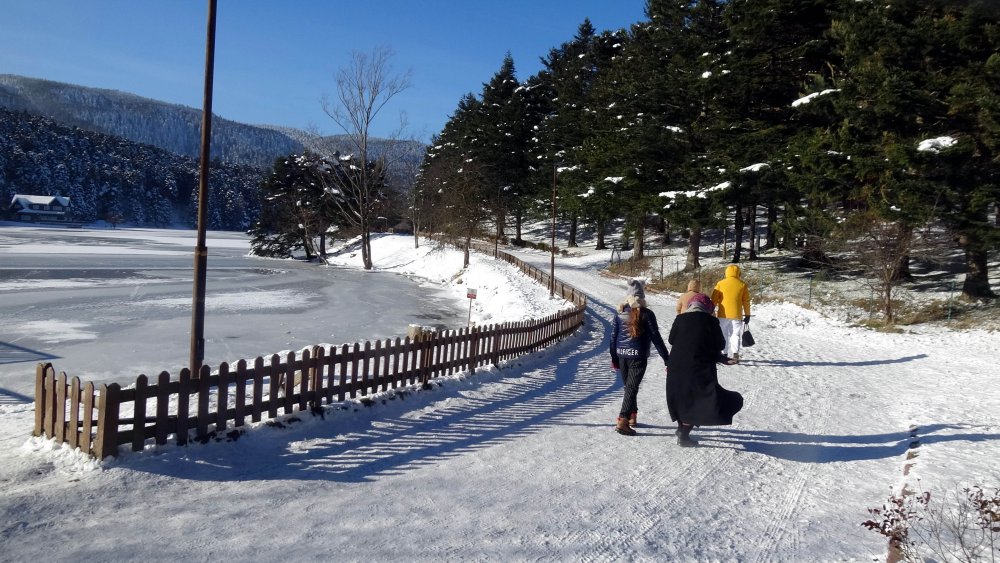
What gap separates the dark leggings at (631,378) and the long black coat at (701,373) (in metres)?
0.58

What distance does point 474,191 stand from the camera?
4288 centimetres

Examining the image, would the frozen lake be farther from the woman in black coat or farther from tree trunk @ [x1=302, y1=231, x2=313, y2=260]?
tree trunk @ [x1=302, y1=231, x2=313, y2=260]

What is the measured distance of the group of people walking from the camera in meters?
6.27

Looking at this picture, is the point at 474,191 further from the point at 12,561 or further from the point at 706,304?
the point at 12,561

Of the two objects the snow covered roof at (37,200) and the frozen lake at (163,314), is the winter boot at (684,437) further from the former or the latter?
the snow covered roof at (37,200)

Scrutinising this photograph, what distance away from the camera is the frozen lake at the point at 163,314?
1200 centimetres

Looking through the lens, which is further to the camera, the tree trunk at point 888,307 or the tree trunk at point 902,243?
the tree trunk at point 888,307

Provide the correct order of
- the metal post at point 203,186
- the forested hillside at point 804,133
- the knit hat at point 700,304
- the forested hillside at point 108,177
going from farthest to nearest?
the forested hillside at point 108,177 → the forested hillside at point 804,133 → the metal post at point 203,186 → the knit hat at point 700,304

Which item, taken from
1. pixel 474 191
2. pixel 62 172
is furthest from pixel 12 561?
pixel 62 172

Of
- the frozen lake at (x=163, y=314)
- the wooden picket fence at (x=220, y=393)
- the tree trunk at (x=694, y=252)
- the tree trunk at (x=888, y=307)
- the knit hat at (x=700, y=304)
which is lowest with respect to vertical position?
the frozen lake at (x=163, y=314)

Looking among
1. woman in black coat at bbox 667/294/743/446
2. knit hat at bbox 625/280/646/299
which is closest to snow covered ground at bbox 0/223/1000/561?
woman in black coat at bbox 667/294/743/446

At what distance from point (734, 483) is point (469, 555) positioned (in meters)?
3.07

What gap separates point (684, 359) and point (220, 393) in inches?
194

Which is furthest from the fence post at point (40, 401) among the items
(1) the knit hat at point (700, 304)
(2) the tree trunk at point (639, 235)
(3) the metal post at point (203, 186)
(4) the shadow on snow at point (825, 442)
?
(2) the tree trunk at point (639, 235)
